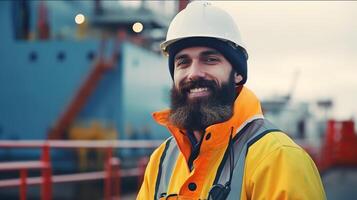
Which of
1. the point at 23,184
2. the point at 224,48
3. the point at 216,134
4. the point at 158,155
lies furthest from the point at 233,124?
the point at 23,184

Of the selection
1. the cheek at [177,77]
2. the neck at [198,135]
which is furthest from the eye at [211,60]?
the neck at [198,135]

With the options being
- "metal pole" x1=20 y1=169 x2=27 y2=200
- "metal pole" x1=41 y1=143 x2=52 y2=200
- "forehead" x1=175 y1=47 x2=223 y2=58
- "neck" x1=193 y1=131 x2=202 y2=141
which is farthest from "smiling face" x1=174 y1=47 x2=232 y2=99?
"metal pole" x1=41 y1=143 x2=52 y2=200

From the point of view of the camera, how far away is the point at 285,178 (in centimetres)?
171

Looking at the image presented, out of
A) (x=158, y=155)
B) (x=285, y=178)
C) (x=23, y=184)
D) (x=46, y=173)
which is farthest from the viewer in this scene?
(x=46, y=173)

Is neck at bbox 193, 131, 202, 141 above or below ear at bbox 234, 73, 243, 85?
below

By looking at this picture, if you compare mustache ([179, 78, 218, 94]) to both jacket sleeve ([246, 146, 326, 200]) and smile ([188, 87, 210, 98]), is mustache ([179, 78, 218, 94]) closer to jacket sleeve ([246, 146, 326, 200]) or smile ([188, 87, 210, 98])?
smile ([188, 87, 210, 98])

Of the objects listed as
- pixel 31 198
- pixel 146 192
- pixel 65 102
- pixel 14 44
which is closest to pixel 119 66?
pixel 65 102

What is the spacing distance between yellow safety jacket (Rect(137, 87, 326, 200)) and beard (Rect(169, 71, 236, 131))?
0.10 ft

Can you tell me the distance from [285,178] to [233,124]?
28 cm

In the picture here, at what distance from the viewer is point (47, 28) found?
1569 centimetres

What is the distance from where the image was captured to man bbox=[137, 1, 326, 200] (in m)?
1.76

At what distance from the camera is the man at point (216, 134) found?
5.76ft

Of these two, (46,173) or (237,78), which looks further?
(46,173)

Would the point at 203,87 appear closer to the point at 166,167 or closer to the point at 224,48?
the point at 224,48
